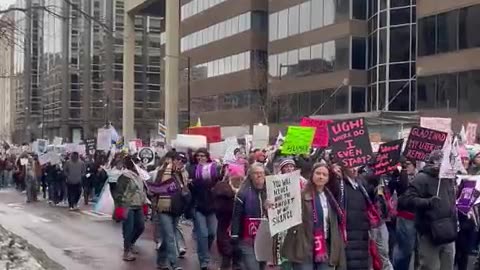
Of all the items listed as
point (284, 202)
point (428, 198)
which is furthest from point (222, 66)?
point (284, 202)

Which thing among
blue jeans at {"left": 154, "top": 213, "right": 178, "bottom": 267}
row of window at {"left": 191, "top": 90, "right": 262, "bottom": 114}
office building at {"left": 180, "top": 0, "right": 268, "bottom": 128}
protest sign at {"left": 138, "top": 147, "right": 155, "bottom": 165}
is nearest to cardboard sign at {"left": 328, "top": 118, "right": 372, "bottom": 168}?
blue jeans at {"left": 154, "top": 213, "right": 178, "bottom": 267}

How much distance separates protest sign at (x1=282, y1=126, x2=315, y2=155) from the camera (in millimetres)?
11413

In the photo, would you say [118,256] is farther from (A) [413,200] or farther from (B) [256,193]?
(A) [413,200]

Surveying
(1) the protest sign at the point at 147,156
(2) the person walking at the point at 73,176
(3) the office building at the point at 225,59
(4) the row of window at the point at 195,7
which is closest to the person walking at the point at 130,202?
(1) the protest sign at the point at 147,156

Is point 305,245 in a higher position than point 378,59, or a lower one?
lower

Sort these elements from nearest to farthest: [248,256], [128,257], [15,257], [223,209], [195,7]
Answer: [248,256] < [15,257] < [223,209] < [128,257] < [195,7]

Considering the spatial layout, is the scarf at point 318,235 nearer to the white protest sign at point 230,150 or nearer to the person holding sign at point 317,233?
the person holding sign at point 317,233

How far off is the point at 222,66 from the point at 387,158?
56185 millimetres

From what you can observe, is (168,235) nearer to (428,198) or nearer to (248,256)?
(248,256)

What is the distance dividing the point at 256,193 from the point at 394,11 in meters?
39.3

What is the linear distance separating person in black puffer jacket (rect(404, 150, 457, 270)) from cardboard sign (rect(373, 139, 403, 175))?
212 centimetres

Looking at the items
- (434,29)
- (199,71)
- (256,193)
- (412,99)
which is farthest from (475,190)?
(199,71)

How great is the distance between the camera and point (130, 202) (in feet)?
39.4

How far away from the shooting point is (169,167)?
1093 centimetres
